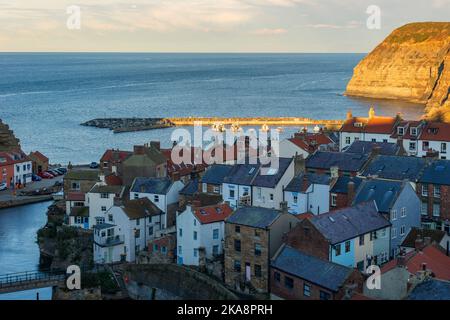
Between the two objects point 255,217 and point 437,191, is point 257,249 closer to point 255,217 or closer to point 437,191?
point 255,217

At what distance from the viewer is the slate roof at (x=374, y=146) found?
55.1 meters

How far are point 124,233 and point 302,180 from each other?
11.5 m

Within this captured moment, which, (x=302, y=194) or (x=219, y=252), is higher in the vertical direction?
(x=302, y=194)

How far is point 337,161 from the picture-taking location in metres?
51.3

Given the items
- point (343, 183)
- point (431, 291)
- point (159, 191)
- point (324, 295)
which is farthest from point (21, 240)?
point (431, 291)

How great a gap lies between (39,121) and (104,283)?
369ft

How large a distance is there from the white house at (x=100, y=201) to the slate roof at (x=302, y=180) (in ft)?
38.8

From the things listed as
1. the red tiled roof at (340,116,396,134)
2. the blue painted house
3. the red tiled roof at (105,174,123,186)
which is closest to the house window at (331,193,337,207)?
the blue painted house

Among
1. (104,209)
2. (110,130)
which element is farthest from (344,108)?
(104,209)

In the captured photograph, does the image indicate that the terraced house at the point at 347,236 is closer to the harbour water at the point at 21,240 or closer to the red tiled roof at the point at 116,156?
the harbour water at the point at 21,240

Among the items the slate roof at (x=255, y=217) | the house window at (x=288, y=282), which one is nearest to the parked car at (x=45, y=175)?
the slate roof at (x=255, y=217)

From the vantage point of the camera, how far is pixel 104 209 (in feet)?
164

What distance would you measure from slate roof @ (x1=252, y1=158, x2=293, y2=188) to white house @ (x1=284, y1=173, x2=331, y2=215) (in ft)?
2.89

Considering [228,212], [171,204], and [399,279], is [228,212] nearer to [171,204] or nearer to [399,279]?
[171,204]
